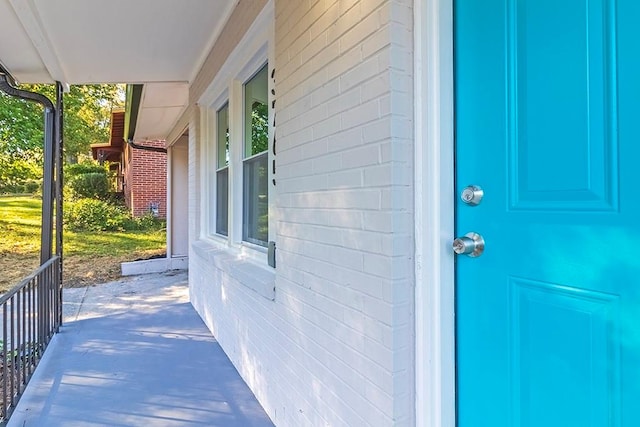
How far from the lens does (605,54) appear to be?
916 mm

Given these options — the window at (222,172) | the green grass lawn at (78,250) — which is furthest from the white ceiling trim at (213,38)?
the green grass lawn at (78,250)

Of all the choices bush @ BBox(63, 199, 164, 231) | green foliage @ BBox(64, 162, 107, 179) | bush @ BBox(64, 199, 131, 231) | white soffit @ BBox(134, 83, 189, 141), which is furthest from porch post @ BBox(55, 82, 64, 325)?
green foliage @ BBox(64, 162, 107, 179)

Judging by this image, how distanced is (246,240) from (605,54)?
8.67 feet

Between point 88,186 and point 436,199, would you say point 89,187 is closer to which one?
point 88,186

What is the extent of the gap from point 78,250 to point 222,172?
8436 mm

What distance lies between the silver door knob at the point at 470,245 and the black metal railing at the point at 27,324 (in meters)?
2.12

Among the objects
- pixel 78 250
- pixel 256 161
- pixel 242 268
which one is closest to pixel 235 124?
pixel 256 161

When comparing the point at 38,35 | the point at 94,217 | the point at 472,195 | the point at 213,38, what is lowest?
the point at 94,217

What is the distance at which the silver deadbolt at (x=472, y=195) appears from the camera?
1197 mm

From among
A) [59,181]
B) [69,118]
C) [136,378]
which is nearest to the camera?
[136,378]

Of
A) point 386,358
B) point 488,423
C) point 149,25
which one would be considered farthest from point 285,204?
point 149,25

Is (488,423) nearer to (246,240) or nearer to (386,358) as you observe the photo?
(386,358)

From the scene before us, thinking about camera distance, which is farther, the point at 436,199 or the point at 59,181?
the point at 59,181

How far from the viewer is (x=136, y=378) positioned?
2943mm
